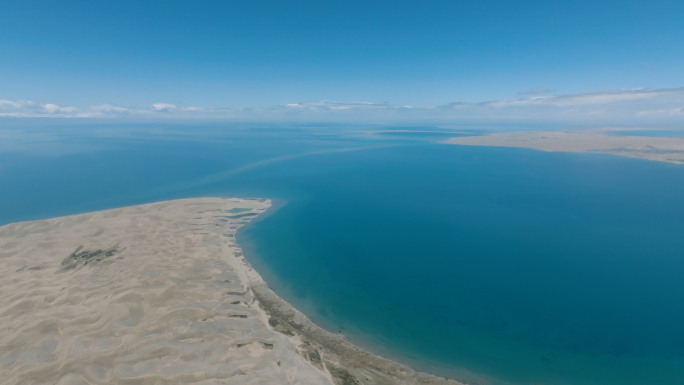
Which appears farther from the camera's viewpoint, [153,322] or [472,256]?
[472,256]

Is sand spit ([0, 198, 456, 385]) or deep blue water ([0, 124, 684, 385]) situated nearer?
sand spit ([0, 198, 456, 385])

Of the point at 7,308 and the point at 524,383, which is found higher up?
the point at 7,308

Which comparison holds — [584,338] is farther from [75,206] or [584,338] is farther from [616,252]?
[75,206]

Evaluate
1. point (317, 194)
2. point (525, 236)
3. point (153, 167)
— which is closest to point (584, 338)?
point (525, 236)

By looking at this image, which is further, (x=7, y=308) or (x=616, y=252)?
(x=616, y=252)
